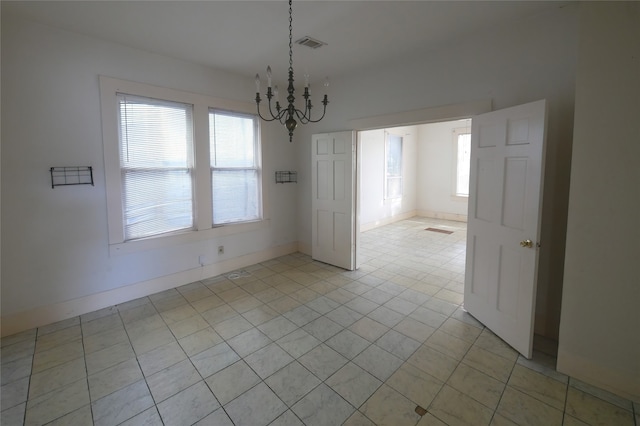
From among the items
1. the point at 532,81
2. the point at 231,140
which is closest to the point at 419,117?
the point at 532,81

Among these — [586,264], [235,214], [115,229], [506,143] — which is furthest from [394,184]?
[115,229]

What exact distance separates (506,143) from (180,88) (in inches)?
143

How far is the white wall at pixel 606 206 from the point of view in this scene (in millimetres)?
1786

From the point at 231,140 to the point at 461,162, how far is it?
6.33m

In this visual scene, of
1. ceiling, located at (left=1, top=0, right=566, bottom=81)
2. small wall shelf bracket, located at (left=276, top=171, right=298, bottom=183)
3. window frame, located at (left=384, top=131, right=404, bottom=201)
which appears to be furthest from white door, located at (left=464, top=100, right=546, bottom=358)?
window frame, located at (left=384, top=131, right=404, bottom=201)

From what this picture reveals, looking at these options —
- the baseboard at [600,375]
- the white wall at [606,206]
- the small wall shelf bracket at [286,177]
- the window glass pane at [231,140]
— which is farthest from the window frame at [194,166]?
the baseboard at [600,375]

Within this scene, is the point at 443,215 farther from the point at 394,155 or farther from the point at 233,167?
the point at 233,167

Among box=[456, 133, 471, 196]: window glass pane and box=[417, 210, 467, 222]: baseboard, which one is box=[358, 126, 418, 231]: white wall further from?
box=[456, 133, 471, 196]: window glass pane

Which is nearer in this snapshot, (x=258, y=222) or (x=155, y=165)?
(x=155, y=165)

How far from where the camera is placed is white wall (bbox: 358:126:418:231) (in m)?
6.68

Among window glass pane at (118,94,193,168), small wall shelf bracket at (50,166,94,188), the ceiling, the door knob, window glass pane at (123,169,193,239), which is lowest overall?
the door knob

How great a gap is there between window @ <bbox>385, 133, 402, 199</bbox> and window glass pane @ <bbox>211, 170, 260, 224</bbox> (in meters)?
4.05

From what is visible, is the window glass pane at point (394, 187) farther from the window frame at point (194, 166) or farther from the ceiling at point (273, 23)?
the ceiling at point (273, 23)

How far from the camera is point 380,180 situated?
23.5ft
